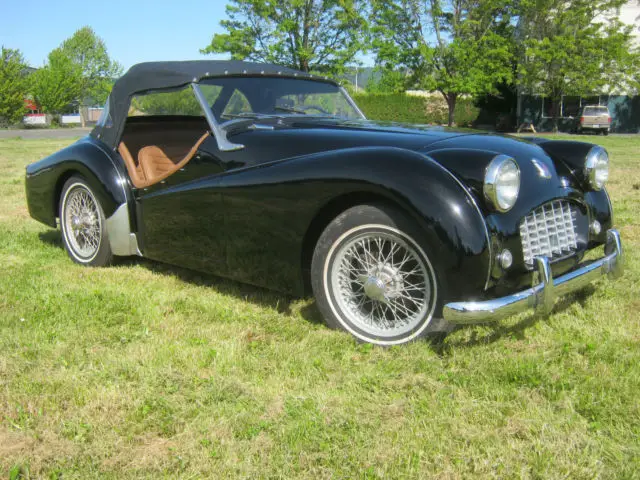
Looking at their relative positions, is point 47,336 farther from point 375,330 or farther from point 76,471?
point 375,330

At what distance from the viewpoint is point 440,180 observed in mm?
2752

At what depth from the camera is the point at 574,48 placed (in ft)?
88.6

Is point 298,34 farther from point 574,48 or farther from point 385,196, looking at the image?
point 385,196

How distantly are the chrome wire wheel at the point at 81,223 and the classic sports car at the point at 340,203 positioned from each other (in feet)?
0.08

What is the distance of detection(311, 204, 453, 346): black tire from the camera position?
2.84 m

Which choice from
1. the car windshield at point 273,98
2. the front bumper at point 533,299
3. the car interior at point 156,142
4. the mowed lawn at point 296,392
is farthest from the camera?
the car interior at point 156,142

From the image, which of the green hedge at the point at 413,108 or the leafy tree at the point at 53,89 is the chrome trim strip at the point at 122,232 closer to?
the green hedge at the point at 413,108

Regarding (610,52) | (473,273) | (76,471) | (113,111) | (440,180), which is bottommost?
(76,471)

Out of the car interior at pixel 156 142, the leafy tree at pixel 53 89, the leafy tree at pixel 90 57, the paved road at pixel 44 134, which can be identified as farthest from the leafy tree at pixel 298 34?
the leafy tree at pixel 90 57

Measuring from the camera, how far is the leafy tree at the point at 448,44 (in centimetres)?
2734

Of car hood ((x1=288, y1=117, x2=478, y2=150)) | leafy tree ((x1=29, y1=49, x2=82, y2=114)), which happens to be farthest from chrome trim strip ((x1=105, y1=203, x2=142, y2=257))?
leafy tree ((x1=29, y1=49, x2=82, y2=114))

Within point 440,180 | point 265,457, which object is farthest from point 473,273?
point 265,457

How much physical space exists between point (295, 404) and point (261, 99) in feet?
7.88

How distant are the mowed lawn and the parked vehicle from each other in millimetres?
26844
